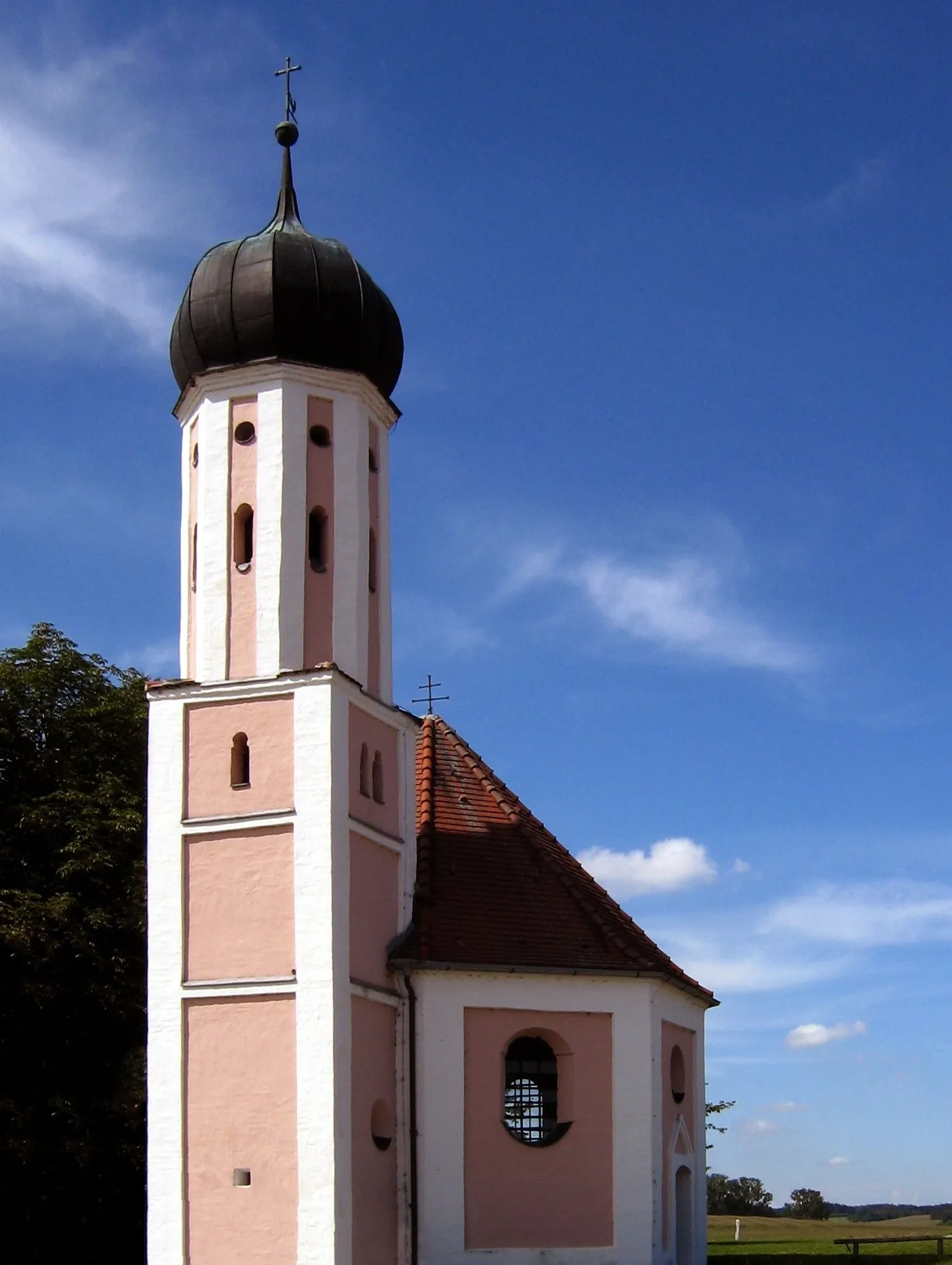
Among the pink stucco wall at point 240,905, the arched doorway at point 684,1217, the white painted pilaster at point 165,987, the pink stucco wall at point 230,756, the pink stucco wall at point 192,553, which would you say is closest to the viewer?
the white painted pilaster at point 165,987

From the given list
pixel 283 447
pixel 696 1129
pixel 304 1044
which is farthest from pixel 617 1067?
pixel 283 447

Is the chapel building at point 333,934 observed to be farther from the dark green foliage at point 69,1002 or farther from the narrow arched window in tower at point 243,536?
the dark green foliage at point 69,1002

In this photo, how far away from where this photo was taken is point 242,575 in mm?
21672

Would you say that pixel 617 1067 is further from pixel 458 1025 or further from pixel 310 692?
pixel 310 692

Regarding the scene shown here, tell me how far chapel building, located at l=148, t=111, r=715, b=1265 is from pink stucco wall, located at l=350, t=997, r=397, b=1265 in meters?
0.05

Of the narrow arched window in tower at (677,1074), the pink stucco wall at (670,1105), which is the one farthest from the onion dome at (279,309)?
the narrow arched window in tower at (677,1074)

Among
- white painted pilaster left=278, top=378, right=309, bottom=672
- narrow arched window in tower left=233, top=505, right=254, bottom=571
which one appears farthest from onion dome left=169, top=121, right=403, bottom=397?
narrow arched window in tower left=233, top=505, right=254, bottom=571

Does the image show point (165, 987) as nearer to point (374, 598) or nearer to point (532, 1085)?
point (532, 1085)

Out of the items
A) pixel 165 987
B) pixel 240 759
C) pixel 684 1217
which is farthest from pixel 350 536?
pixel 684 1217

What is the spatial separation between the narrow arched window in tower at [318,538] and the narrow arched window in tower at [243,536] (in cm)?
77

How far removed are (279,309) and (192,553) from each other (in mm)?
3571

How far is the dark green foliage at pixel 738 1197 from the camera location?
60469 mm

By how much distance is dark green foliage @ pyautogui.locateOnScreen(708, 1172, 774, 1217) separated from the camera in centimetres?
6047

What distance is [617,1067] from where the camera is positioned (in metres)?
22.2
